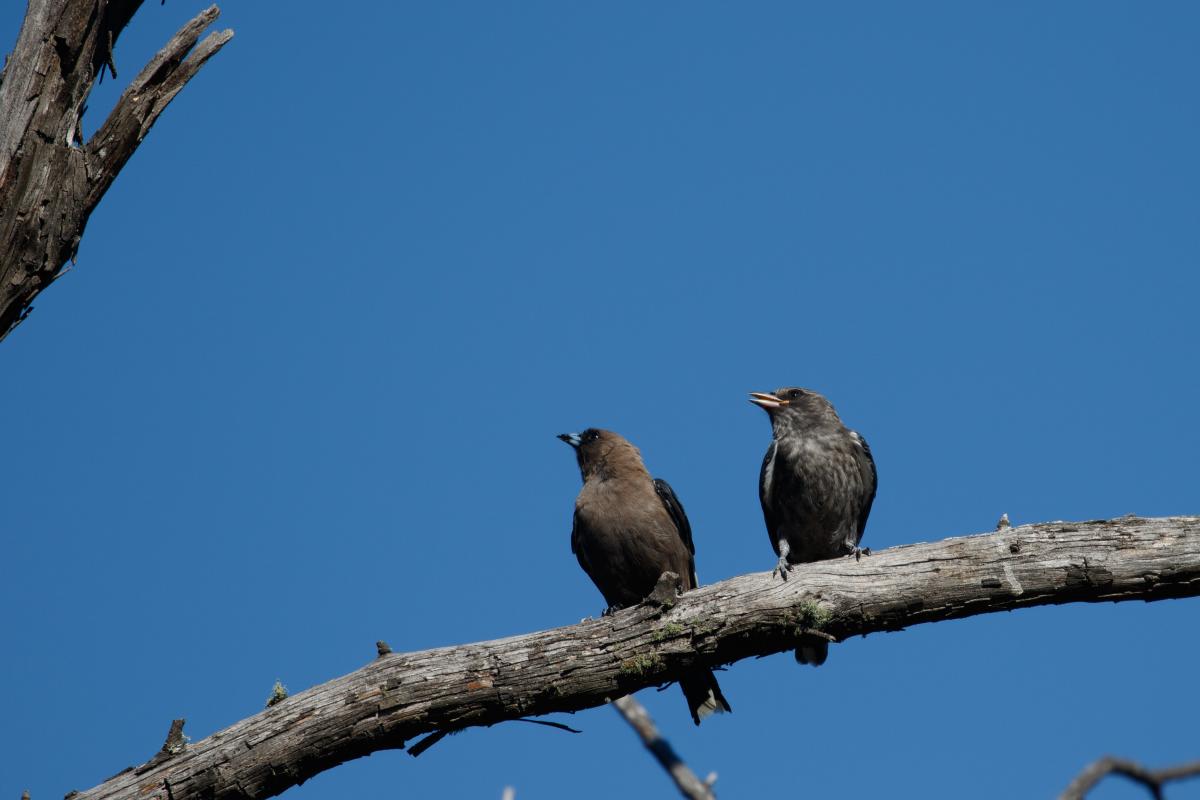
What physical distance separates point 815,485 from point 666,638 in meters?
3.45

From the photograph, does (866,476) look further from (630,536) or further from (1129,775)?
(1129,775)

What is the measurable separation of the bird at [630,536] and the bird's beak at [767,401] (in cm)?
126

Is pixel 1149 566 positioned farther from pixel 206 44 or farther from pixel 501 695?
pixel 206 44

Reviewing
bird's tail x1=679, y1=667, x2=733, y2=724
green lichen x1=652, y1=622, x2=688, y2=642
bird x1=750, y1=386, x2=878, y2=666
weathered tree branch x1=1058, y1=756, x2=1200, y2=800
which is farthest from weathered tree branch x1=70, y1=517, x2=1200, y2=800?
weathered tree branch x1=1058, y1=756, x2=1200, y2=800

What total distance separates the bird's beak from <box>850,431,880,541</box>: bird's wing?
704 millimetres

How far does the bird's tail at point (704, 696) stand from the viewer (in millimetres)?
8062

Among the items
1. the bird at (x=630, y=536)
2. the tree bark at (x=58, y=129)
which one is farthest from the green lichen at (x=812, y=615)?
the tree bark at (x=58, y=129)

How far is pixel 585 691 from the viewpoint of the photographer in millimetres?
6227

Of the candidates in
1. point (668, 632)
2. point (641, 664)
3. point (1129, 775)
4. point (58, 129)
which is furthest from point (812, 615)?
point (58, 129)

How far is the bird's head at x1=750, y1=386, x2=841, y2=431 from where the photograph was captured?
391 inches

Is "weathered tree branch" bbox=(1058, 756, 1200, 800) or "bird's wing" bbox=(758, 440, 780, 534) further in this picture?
"bird's wing" bbox=(758, 440, 780, 534)

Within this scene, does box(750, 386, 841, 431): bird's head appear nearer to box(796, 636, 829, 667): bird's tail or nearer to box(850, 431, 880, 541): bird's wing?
box(850, 431, 880, 541): bird's wing

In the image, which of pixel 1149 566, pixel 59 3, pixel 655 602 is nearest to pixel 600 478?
pixel 655 602

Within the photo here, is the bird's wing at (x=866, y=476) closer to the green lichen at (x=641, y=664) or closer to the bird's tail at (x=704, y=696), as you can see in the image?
the bird's tail at (x=704, y=696)
